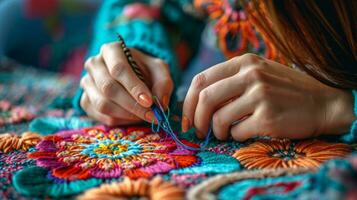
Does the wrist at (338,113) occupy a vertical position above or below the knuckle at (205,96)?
below

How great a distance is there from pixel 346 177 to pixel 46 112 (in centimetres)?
66

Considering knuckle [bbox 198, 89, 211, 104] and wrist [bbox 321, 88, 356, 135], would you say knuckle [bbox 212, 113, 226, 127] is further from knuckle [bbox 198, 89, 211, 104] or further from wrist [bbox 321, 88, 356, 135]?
wrist [bbox 321, 88, 356, 135]

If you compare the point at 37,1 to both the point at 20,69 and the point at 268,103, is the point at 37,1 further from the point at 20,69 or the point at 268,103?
the point at 268,103

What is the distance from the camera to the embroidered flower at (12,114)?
823 mm

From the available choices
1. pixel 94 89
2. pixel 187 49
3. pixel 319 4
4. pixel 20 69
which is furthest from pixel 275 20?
pixel 20 69

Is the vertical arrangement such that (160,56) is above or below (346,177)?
above

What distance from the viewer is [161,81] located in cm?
68

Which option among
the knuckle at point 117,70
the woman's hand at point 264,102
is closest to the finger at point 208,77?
the woman's hand at point 264,102

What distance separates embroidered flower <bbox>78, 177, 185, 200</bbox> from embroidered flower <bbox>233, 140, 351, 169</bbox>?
0.13m

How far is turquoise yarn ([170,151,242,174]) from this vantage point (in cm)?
53

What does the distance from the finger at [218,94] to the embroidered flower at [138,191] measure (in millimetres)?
158

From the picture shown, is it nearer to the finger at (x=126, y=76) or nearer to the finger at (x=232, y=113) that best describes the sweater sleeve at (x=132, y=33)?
the finger at (x=126, y=76)

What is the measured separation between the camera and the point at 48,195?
0.49m

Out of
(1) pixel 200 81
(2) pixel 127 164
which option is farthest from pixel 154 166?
(1) pixel 200 81
